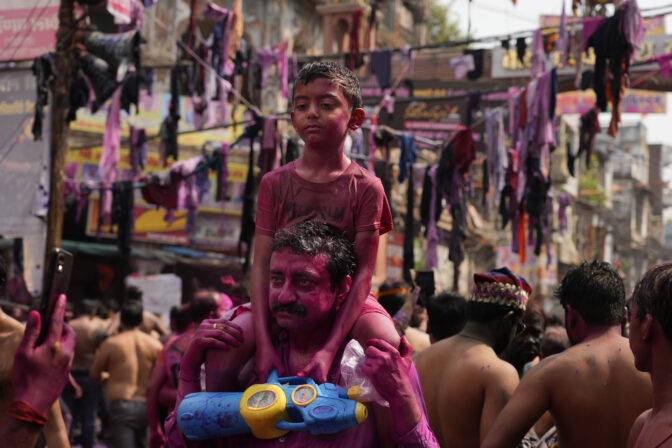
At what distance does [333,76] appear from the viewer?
9.43 ft

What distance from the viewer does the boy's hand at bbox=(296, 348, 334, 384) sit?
267 cm

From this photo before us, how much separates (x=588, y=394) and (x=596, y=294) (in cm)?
52

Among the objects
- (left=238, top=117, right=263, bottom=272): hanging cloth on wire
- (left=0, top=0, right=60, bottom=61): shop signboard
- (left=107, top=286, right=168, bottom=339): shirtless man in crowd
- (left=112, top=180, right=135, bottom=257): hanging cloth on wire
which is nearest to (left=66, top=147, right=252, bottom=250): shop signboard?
(left=112, top=180, right=135, bottom=257): hanging cloth on wire

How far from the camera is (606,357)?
12.5ft

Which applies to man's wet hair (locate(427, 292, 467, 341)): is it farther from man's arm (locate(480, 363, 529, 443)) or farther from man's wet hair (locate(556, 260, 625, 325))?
man's wet hair (locate(556, 260, 625, 325))

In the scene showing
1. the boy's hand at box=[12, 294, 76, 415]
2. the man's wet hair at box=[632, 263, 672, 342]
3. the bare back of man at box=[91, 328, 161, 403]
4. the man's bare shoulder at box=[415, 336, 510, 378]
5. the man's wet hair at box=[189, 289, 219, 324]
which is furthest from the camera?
the bare back of man at box=[91, 328, 161, 403]

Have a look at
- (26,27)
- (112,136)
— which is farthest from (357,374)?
(26,27)

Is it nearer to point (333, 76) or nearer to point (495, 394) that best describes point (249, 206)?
point (495, 394)

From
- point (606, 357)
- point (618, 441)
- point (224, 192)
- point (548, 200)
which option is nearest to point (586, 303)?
point (606, 357)

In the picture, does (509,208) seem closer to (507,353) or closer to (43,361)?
(507,353)

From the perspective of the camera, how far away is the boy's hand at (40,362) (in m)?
2.44

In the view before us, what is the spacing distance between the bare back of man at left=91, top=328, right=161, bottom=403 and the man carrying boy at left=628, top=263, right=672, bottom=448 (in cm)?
713

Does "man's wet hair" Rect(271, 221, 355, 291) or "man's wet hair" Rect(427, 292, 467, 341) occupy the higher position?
"man's wet hair" Rect(271, 221, 355, 291)

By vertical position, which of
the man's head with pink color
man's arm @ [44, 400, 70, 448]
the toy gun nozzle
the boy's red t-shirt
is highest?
the boy's red t-shirt
